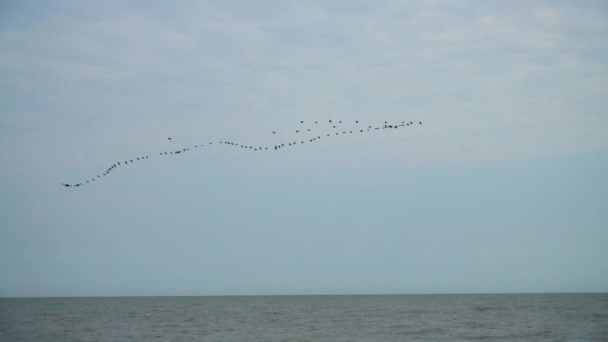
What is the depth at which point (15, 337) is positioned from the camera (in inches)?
2047

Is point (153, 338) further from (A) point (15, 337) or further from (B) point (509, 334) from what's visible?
(B) point (509, 334)

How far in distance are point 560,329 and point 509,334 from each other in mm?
5602

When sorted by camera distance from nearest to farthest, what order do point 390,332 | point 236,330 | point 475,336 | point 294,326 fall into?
point 475,336, point 390,332, point 236,330, point 294,326

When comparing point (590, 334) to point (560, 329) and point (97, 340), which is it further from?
point (97, 340)

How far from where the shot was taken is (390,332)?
5572 cm

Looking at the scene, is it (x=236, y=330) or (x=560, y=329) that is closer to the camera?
(x=560, y=329)

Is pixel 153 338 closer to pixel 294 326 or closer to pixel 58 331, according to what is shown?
pixel 58 331

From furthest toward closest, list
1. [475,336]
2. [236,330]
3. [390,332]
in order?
[236,330], [390,332], [475,336]

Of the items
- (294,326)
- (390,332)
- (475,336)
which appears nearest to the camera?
(475,336)

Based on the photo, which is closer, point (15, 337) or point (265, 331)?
point (15, 337)

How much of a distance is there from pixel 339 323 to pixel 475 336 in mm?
19297

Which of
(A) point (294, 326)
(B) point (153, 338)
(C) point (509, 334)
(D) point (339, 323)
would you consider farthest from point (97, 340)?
(C) point (509, 334)

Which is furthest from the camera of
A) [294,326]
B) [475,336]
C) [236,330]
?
[294,326]

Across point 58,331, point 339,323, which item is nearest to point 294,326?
point 339,323
